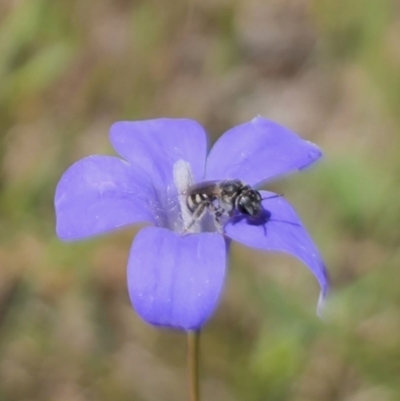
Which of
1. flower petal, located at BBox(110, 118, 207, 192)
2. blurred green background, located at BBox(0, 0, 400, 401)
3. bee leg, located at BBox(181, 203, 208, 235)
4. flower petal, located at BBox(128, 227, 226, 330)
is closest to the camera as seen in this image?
flower petal, located at BBox(128, 227, 226, 330)

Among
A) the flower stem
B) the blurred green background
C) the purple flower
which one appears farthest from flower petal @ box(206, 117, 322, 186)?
the blurred green background

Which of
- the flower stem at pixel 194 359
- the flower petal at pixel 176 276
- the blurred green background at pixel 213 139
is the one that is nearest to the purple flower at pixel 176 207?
the flower petal at pixel 176 276

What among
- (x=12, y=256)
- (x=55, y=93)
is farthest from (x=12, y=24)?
(x=12, y=256)

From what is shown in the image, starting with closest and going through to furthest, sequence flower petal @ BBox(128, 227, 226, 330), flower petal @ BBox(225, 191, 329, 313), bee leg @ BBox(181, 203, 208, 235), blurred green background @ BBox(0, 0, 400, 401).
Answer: flower petal @ BBox(128, 227, 226, 330) < flower petal @ BBox(225, 191, 329, 313) < bee leg @ BBox(181, 203, 208, 235) < blurred green background @ BBox(0, 0, 400, 401)

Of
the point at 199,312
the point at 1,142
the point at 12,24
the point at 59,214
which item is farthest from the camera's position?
the point at 12,24

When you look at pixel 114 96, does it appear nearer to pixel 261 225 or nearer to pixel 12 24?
pixel 12 24

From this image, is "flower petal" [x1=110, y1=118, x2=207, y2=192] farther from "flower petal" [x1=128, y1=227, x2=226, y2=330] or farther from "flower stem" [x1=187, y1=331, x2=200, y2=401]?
"flower stem" [x1=187, y1=331, x2=200, y2=401]
